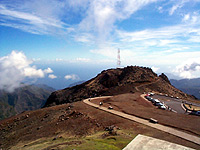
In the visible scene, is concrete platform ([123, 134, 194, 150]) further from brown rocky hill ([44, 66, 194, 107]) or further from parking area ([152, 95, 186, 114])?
brown rocky hill ([44, 66, 194, 107])

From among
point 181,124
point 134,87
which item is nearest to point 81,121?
point 181,124

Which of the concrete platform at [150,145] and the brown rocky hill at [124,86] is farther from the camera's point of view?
the brown rocky hill at [124,86]

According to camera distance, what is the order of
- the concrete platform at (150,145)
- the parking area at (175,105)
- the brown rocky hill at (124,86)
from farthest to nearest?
the brown rocky hill at (124,86) → the parking area at (175,105) → the concrete platform at (150,145)

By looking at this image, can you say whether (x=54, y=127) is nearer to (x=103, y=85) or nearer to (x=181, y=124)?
(x=181, y=124)

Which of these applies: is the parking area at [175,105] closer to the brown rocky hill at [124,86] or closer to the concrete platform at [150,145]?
the brown rocky hill at [124,86]

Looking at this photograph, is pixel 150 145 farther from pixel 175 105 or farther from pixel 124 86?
pixel 124 86

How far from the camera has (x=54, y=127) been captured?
27.4 metres

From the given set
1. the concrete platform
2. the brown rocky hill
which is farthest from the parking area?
the concrete platform

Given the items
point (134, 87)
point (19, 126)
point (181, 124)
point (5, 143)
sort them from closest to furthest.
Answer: point (181, 124) → point (5, 143) → point (19, 126) → point (134, 87)

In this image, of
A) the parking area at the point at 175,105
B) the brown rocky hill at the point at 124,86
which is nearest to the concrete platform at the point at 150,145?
the parking area at the point at 175,105

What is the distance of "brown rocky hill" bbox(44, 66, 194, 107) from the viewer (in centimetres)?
6368

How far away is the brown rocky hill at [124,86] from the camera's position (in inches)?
2507

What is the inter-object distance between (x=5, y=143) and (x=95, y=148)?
842 inches

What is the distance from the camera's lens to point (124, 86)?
65875 mm
